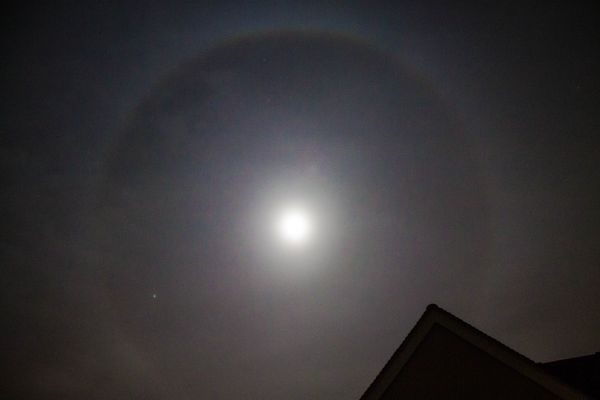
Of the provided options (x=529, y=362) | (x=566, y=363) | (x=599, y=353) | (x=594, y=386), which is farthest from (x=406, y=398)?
(x=599, y=353)

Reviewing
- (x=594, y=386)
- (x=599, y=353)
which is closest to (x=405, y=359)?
(x=594, y=386)

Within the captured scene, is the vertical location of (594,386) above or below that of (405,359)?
below

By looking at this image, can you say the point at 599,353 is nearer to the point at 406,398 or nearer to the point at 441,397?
the point at 441,397

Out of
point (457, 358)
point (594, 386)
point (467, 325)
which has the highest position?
point (467, 325)

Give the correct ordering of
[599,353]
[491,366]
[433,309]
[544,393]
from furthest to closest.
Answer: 1. [599,353]
2. [433,309]
3. [491,366]
4. [544,393]

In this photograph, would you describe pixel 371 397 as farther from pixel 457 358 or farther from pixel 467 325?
pixel 467 325

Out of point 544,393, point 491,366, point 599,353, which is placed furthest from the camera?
point 599,353

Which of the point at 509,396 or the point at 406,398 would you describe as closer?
the point at 509,396
